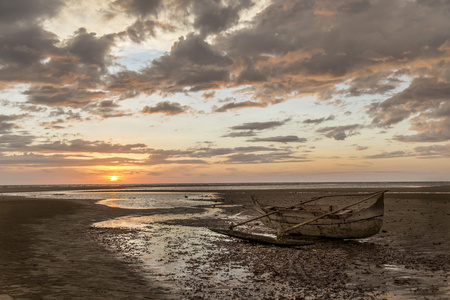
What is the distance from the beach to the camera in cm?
950

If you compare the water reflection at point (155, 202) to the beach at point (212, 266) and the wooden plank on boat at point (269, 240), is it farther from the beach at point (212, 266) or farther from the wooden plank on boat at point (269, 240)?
the wooden plank on boat at point (269, 240)

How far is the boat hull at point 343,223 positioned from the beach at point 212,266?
53cm

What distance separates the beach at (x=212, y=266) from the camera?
31.2 ft

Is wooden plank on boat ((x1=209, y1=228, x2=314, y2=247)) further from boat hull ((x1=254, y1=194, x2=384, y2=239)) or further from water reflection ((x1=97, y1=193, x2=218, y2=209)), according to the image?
water reflection ((x1=97, y1=193, x2=218, y2=209))

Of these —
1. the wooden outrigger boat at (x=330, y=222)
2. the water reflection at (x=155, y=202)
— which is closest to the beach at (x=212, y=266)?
the wooden outrigger boat at (x=330, y=222)

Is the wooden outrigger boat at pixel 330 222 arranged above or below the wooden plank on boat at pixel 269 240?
above

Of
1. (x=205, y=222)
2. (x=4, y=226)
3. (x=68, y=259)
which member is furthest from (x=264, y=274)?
(x=4, y=226)

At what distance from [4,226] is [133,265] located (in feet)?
45.1

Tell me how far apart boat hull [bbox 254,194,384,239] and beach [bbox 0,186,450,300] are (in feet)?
1.75

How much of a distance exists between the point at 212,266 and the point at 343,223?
9039mm

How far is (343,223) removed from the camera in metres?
18.7

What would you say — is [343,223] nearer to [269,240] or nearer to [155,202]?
[269,240]

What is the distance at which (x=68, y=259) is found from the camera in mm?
13266

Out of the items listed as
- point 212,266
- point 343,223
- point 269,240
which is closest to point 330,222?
point 343,223
